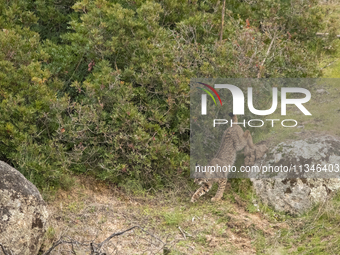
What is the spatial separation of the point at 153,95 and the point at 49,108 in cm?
174

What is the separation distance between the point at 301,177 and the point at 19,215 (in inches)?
154

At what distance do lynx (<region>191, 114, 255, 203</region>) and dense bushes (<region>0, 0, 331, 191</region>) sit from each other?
1.47 ft

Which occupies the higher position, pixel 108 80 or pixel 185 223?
pixel 108 80

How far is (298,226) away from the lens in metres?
5.68

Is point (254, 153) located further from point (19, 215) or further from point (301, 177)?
point (19, 215)

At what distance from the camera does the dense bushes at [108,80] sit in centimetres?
612

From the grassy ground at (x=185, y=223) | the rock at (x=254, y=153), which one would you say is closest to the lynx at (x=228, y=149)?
the rock at (x=254, y=153)

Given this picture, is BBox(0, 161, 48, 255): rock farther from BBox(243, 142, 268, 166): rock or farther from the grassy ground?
BBox(243, 142, 268, 166): rock

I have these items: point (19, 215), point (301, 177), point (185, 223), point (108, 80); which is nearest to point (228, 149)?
point (301, 177)

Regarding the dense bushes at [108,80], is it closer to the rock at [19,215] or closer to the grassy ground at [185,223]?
the grassy ground at [185,223]

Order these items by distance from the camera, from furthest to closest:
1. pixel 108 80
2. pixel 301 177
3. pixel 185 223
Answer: pixel 108 80 → pixel 301 177 → pixel 185 223

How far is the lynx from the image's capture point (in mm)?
6480

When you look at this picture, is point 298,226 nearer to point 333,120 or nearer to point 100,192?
point 333,120

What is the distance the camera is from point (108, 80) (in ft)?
21.5
